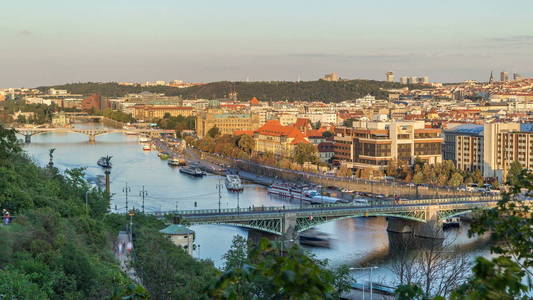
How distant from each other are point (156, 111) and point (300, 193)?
168ft

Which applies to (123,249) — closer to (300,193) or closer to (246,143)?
(300,193)

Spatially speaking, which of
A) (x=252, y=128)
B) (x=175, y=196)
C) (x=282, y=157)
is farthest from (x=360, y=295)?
(x=252, y=128)

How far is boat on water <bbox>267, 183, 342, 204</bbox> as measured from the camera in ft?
82.0

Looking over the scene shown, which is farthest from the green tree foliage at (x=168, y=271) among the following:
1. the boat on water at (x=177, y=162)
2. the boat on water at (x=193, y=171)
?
the boat on water at (x=177, y=162)

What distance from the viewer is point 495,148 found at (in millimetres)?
28641

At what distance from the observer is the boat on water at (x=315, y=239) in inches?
704

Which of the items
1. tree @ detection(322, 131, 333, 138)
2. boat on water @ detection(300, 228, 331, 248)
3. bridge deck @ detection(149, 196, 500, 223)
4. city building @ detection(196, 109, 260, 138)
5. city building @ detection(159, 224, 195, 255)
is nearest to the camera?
city building @ detection(159, 224, 195, 255)

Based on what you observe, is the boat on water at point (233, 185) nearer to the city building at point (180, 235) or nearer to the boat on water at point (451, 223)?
the boat on water at point (451, 223)

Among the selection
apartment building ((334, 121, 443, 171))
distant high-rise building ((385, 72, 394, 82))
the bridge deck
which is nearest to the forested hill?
distant high-rise building ((385, 72, 394, 82))

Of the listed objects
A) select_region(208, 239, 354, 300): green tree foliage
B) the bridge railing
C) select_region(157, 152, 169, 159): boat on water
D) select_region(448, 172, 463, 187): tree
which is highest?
select_region(208, 239, 354, 300): green tree foliage

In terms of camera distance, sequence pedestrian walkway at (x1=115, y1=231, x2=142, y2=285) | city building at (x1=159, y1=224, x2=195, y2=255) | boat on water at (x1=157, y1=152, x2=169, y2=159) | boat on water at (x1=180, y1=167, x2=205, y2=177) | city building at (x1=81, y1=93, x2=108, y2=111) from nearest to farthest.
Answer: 1. pedestrian walkway at (x1=115, y1=231, x2=142, y2=285)
2. city building at (x1=159, y1=224, x2=195, y2=255)
3. boat on water at (x1=180, y1=167, x2=205, y2=177)
4. boat on water at (x1=157, y1=152, x2=169, y2=159)
5. city building at (x1=81, y1=93, x2=108, y2=111)

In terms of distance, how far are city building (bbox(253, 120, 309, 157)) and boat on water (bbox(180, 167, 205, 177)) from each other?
472 centimetres

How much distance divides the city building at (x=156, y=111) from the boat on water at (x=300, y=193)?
46495mm

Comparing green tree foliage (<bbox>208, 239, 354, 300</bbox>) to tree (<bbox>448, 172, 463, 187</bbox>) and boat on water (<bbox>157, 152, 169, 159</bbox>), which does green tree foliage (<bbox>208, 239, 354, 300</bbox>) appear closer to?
tree (<bbox>448, 172, 463, 187</bbox>)
